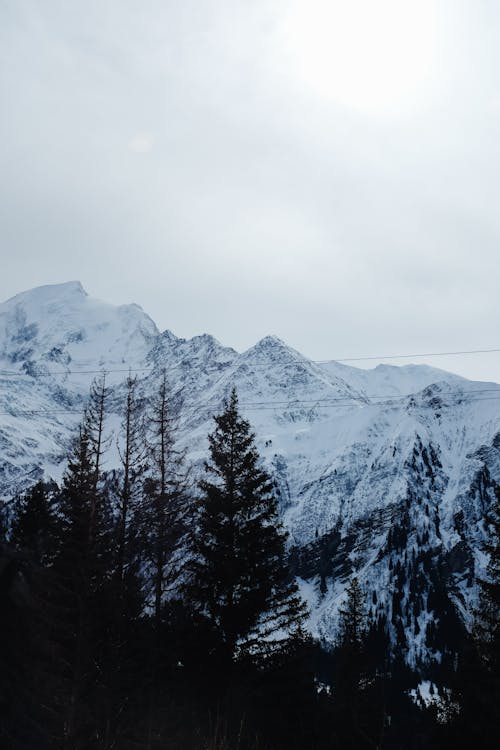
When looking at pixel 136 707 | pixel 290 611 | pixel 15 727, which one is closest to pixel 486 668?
pixel 290 611

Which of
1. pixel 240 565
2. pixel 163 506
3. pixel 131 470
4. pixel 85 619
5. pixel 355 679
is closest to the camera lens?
pixel 85 619

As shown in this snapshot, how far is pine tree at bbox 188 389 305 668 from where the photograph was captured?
19578 mm

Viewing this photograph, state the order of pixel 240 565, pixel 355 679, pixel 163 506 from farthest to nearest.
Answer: pixel 355 679, pixel 163 506, pixel 240 565

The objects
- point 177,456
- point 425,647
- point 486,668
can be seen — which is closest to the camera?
point 486,668

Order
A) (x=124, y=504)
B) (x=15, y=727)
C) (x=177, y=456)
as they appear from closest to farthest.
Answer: (x=15, y=727) → (x=124, y=504) → (x=177, y=456)

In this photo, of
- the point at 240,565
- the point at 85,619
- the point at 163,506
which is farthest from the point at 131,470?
the point at 85,619

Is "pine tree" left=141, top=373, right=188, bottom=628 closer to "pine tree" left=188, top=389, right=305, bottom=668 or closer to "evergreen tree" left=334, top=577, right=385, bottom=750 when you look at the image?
"pine tree" left=188, top=389, right=305, bottom=668

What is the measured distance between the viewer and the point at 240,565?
1992 cm

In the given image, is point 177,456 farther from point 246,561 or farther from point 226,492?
point 246,561

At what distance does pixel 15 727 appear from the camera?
18.3 m

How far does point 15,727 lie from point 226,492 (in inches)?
352

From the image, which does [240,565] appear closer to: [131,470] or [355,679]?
[131,470]

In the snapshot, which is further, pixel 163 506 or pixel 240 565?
pixel 163 506

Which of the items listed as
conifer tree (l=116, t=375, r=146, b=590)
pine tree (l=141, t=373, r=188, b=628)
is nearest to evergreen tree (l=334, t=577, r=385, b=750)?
pine tree (l=141, t=373, r=188, b=628)
